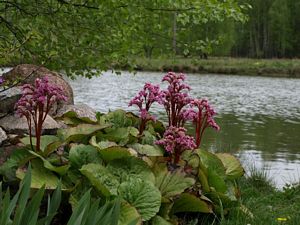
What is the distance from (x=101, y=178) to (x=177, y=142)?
69 cm

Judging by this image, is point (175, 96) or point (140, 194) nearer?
point (140, 194)

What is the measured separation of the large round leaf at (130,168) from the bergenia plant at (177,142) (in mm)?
285

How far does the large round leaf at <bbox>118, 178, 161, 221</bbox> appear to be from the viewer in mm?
3859

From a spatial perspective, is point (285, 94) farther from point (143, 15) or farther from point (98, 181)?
point (98, 181)

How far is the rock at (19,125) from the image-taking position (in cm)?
504

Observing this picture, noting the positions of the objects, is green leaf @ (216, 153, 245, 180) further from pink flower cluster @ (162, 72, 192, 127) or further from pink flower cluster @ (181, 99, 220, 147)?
pink flower cluster @ (162, 72, 192, 127)

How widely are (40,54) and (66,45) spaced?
576 millimetres

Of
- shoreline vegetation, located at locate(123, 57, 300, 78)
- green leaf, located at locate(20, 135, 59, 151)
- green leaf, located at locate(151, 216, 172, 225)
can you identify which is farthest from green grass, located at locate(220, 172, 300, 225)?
shoreline vegetation, located at locate(123, 57, 300, 78)

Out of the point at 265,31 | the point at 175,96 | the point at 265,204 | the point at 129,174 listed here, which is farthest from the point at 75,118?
the point at 265,31

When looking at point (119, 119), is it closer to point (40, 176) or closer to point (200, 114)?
point (200, 114)

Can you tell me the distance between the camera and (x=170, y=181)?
4.17m

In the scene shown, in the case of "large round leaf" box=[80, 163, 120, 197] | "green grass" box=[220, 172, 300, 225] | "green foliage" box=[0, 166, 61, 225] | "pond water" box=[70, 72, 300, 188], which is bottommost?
"pond water" box=[70, 72, 300, 188]

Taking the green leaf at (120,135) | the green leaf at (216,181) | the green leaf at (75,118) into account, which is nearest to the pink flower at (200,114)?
the green leaf at (216,181)

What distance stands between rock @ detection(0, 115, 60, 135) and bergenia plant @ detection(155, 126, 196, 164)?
3.94 feet
